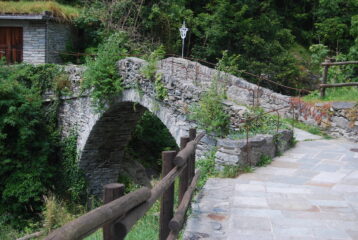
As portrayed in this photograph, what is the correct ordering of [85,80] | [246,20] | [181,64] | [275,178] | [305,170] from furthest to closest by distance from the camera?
[246,20] < [181,64] < [85,80] < [305,170] < [275,178]

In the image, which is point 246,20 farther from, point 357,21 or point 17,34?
point 17,34

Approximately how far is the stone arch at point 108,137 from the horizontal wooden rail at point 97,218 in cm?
693

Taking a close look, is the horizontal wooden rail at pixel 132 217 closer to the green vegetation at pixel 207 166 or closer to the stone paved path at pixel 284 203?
the stone paved path at pixel 284 203

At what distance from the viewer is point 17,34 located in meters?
16.2

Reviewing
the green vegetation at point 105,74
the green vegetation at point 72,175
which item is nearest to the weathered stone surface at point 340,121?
the green vegetation at point 105,74

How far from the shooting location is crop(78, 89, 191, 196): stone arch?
10469 millimetres

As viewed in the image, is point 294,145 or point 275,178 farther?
point 294,145

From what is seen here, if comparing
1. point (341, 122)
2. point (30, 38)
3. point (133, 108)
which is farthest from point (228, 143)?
point (30, 38)

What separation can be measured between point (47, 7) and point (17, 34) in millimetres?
1702

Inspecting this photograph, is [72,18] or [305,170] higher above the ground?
[72,18]

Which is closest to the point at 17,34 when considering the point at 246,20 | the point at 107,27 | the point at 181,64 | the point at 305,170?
the point at 107,27

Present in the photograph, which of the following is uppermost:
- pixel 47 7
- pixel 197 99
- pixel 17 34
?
pixel 47 7

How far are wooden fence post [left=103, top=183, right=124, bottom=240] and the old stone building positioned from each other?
48.8ft

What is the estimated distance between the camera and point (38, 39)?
1602 cm
